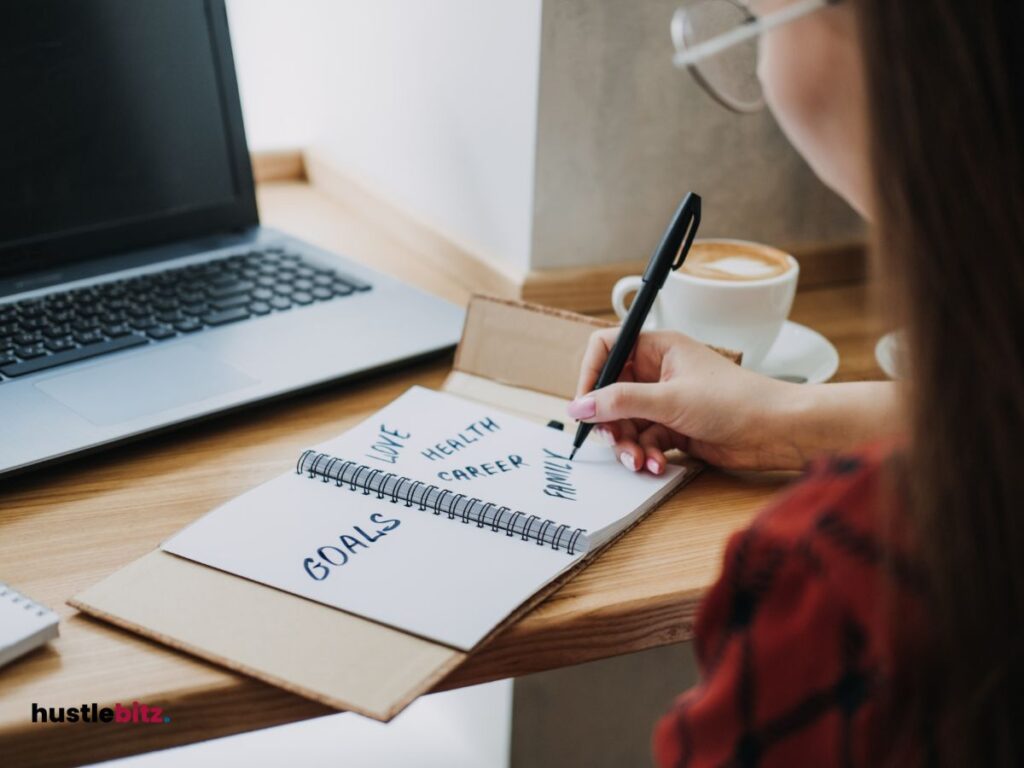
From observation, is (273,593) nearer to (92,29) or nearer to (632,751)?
(92,29)

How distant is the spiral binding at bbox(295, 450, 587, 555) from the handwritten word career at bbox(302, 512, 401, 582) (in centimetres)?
2

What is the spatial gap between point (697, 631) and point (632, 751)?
0.81 meters

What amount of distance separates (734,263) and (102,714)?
0.55 m

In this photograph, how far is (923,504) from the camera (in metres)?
0.35

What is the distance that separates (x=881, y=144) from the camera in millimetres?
370

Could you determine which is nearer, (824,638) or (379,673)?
(824,638)

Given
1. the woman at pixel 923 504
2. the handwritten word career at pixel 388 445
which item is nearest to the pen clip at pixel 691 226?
the handwritten word career at pixel 388 445

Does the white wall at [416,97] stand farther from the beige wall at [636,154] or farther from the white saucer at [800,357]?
the white saucer at [800,357]

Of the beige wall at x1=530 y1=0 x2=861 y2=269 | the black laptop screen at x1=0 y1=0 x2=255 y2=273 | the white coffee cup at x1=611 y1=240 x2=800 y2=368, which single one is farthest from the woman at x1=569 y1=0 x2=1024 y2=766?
the black laptop screen at x1=0 y1=0 x2=255 y2=273

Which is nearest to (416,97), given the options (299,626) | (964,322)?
(299,626)

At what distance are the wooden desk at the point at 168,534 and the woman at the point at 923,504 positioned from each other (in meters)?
0.04

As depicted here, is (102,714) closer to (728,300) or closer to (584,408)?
(584,408)

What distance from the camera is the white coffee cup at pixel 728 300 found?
787 millimetres

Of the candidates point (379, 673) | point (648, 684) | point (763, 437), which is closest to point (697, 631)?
point (379, 673)
